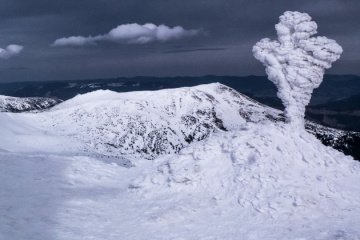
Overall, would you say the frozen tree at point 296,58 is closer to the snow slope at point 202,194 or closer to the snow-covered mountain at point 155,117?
the snow slope at point 202,194

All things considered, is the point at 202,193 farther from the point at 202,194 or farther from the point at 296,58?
the point at 296,58

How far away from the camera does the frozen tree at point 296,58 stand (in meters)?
23.4

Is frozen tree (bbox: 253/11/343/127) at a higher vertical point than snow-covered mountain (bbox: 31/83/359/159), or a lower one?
higher

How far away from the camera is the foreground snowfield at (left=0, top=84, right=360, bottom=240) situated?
15.9 meters

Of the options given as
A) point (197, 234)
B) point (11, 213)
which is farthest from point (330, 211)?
point (11, 213)

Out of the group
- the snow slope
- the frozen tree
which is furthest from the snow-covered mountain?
the snow slope

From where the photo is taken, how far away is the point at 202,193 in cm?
2020

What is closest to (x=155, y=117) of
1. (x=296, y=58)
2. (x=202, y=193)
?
(x=296, y=58)

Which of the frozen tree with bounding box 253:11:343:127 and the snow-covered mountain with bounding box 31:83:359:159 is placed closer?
the frozen tree with bounding box 253:11:343:127

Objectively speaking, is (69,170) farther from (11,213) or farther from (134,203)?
(11,213)

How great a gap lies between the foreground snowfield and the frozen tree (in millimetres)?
1943

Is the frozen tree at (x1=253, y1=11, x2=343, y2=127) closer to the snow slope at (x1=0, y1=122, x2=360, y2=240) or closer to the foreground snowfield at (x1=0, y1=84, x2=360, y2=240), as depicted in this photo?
the foreground snowfield at (x1=0, y1=84, x2=360, y2=240)

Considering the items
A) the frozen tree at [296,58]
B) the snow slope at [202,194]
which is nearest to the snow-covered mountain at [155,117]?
the frozen tree at [296,58]

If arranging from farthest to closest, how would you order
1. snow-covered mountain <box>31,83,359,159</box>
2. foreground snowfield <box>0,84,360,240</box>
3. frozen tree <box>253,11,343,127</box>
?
snow-covered mountain <box>31,83,359,159</box> < frozen tree <box>253,11,343,127</box> < foreground snowfield <box>0,84,360,240</box>
